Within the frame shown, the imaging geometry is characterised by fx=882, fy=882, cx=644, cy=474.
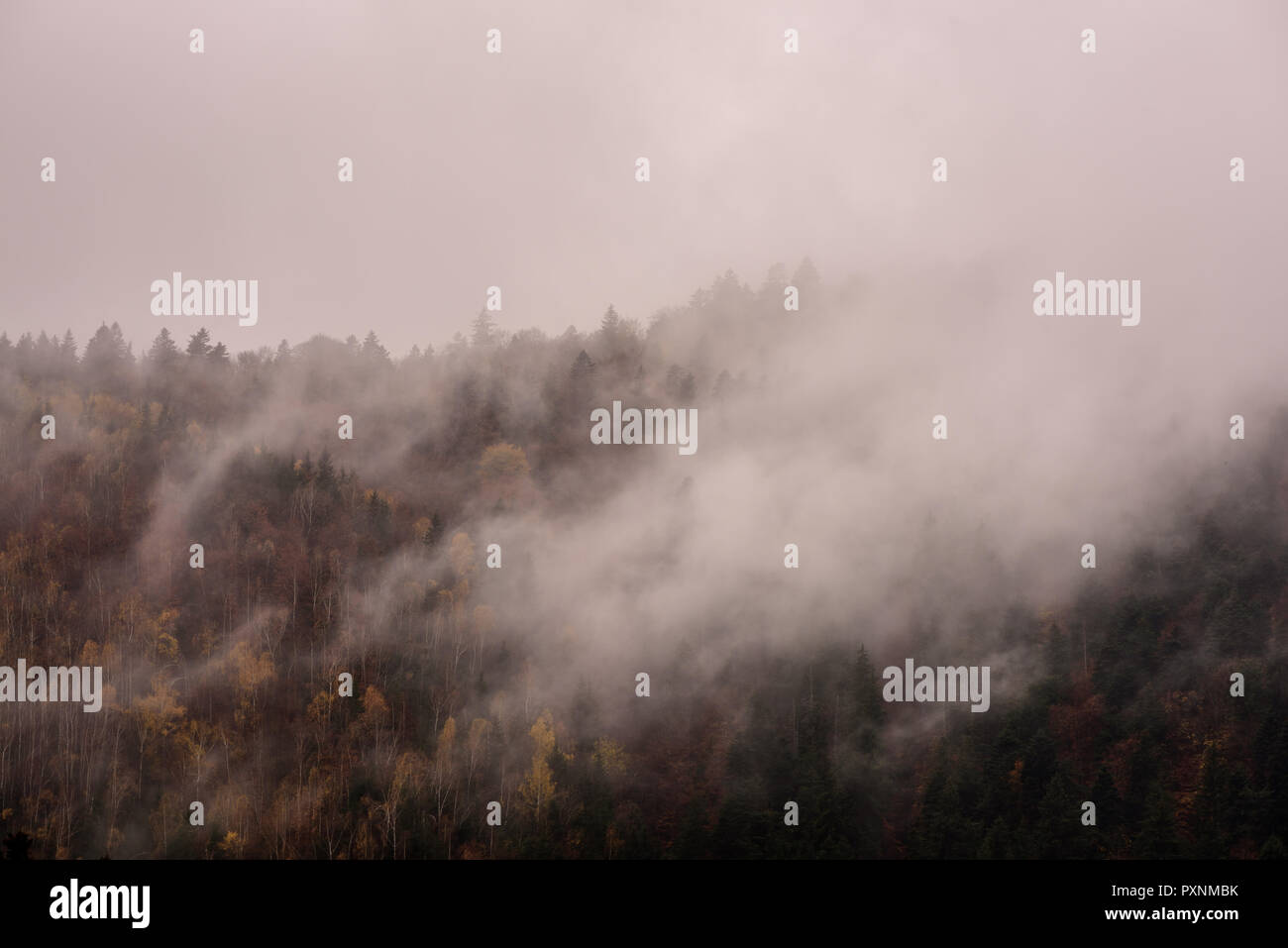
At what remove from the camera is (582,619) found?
7519cm

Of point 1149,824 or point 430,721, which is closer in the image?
point 1149,824

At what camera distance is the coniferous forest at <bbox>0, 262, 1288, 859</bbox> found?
6050 centimetres

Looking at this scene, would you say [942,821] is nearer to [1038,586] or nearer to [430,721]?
[1038,586]

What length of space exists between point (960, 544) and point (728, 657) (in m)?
23.5

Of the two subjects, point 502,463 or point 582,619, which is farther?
point 502,463

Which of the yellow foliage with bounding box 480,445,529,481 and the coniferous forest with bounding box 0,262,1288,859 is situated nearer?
the coniferous forest with bounding box 0,262,1288,859

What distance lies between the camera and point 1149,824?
55156mm

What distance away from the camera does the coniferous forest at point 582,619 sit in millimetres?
60500

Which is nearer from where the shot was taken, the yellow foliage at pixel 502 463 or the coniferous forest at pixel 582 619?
the coniferous forest at pixel 582 619

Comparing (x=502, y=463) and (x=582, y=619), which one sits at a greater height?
(x=502, y=463)
